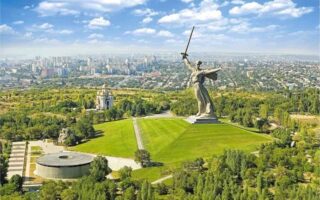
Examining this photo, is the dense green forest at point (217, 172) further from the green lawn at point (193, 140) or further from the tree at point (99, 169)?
the green lawn at point (193, 140)

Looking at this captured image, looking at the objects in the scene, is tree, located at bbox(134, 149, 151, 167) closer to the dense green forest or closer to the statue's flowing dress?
the dense green forest

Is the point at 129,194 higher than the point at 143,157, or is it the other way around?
the point at 143,157

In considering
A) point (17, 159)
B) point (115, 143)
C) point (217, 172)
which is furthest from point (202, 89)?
point (17, 159)

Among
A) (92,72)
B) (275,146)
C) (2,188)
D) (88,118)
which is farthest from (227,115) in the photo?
(92,72)

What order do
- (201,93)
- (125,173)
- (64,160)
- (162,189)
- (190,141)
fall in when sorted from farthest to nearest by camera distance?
(201,93)
(190,141)
(64,160)
(125,173)
(162,189)

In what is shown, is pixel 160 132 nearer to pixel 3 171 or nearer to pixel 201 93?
pixel 201 93

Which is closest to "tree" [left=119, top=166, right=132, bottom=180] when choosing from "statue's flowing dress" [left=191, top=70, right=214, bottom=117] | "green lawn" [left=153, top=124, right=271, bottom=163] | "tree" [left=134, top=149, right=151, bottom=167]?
"tree" [left=134, top=149, right=151, bottom=167]

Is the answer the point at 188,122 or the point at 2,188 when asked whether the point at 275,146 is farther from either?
the point at 2,188
